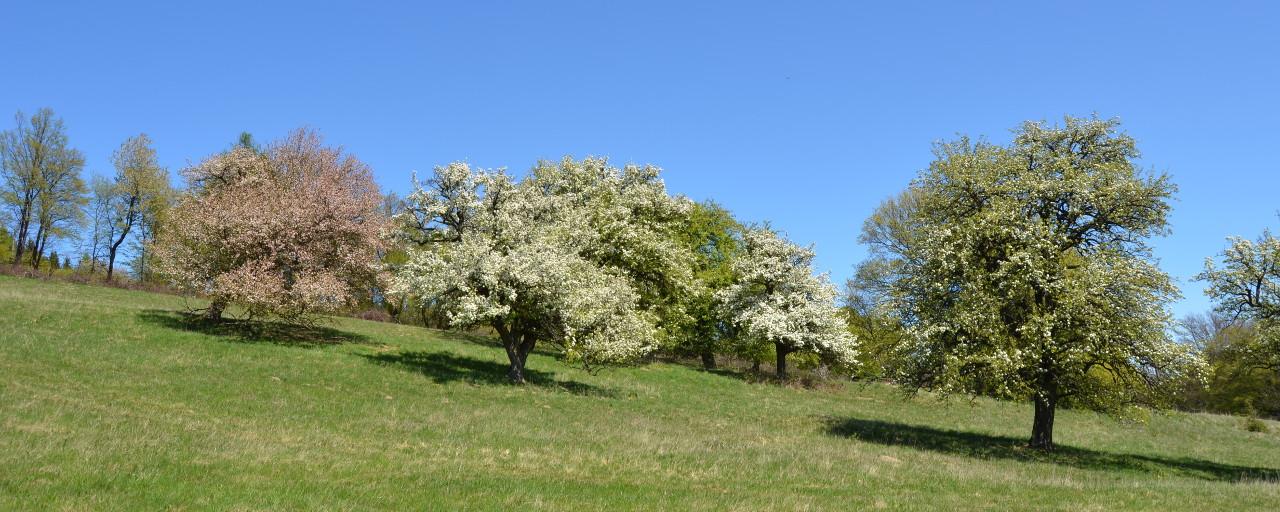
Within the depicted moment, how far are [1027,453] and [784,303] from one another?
24043 millimetres

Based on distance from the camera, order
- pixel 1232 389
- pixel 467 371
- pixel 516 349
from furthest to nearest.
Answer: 1. pixel 1232 389
2. pixel 467 371
3. pixel 516 349

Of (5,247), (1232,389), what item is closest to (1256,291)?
(1232,389)

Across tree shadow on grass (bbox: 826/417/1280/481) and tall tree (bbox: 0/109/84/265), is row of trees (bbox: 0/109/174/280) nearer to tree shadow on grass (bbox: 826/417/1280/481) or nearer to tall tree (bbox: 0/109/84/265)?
A: tall tree (bbox: 0/109/84/265)

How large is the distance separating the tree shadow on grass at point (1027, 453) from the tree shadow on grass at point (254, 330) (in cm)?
2500

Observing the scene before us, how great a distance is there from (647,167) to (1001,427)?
28785 mm

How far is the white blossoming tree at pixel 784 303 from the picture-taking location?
48688 millimetres

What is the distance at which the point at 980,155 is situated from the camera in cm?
2822

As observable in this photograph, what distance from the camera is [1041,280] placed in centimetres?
2420

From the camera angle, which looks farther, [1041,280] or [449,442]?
[1041,280]

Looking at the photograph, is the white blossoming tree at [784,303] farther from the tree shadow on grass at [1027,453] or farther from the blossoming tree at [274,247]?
the blossoming tree at [274,247]

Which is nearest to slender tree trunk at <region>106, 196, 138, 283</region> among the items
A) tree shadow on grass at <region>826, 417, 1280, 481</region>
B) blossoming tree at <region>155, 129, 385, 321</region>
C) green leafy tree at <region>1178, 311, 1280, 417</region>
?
blossoming tree at <region>155, 129, 385, 321</region>

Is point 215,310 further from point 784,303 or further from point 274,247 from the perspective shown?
point 784,303

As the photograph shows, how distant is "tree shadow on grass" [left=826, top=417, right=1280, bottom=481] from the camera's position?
83.6ft

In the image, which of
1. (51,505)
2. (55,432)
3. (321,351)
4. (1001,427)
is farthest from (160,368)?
(1001,427)
